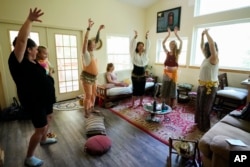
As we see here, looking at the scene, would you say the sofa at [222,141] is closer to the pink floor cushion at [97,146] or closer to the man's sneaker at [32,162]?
the pink floor cushion at [97,146]

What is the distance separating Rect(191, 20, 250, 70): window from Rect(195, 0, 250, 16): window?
0.35 meters

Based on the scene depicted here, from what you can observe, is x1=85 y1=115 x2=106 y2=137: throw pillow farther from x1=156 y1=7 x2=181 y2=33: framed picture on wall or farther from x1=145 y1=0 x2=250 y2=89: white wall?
x1=156 y1=7 x2=181 y2=33: framed picture on wall

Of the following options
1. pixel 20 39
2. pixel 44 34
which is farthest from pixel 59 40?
pixel 20 39

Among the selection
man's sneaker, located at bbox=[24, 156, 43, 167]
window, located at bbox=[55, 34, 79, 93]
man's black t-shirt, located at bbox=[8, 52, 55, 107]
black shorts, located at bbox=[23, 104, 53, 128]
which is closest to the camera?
man's black t-shirt, located at bbox=[8, 52, 55, 107]

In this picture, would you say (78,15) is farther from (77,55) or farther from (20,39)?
(20,39)

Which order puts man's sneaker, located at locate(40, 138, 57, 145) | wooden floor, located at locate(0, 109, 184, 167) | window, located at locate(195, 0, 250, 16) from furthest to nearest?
window, located at locate(195, 0, 250, 16) → man's sneaker, located at locate(40, 138, 57, 145) → wooden floor, located at locate(0, 109, 184, 167)

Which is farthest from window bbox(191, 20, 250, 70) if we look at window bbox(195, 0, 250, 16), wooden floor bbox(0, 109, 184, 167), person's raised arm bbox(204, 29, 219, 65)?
wooden floor bbox(0, 109, 184, 167)

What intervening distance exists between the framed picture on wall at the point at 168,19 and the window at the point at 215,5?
514 millimetres

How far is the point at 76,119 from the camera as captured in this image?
3037 mm

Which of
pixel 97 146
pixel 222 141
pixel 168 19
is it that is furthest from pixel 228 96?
pixel 168 19

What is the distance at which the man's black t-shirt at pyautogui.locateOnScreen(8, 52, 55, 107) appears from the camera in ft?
4.68

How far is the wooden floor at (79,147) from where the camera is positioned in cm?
186

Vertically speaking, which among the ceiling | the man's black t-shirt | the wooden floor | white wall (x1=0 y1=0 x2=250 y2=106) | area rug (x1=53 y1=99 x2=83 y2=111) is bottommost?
the wooden floor

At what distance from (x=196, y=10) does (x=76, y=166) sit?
4.38m
